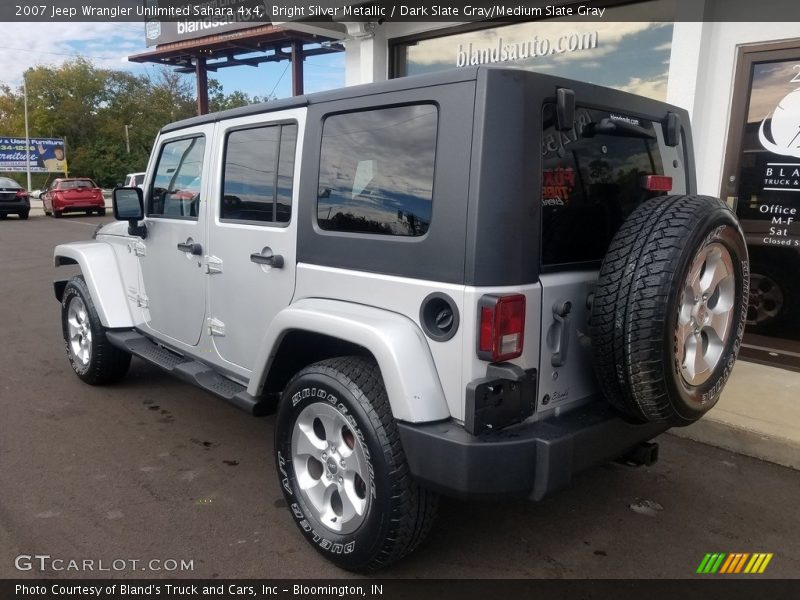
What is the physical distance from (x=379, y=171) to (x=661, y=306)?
1.20 m

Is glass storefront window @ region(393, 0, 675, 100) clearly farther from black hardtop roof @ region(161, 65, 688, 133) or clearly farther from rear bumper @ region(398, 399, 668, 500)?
rear bumper @ region(398, 399, 668, 500)

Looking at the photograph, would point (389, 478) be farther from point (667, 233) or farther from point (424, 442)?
point (667, 233)

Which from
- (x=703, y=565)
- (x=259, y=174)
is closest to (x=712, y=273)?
(x=703, y=565)

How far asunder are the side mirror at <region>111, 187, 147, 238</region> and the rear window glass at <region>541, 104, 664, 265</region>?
2.92 metres

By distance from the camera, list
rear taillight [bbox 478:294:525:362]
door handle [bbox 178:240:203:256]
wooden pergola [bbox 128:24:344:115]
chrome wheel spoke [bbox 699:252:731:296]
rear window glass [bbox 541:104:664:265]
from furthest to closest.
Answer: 1. wooden pergola [bbox 128:24:344:115]
2. door handle [bbox 178:240:203:256]
3. chrome wheel spoke [bbox 699:252:731:296]
4. rear window glass [bbox 541:104:664:265]
5. rear taillight [bbox 478:294:525:362]

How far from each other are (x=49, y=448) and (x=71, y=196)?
22.6 m

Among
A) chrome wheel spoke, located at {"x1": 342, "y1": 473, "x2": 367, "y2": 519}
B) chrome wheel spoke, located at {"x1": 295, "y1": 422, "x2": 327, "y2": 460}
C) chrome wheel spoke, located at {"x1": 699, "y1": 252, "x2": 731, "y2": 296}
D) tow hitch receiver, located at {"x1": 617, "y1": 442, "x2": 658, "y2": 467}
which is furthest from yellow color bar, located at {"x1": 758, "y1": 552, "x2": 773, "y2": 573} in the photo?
chrome wheel spoke, located at {"x1": 295, "y1": 422, "x2": 327, "y2": 460}

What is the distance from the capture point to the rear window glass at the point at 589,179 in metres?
2.49

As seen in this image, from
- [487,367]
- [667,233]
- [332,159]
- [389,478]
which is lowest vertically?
[389,478]

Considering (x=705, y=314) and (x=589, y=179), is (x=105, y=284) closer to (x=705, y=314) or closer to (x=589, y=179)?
(x=589, y=179)

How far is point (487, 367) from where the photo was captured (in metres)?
2.34

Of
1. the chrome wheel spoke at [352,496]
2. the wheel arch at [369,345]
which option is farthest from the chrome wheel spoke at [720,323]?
the chrome wheel spoke at [352,496]

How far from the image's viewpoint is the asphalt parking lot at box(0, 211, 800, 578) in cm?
288

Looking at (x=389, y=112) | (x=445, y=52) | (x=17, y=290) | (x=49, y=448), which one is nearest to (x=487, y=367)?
(x=389, y=112)
